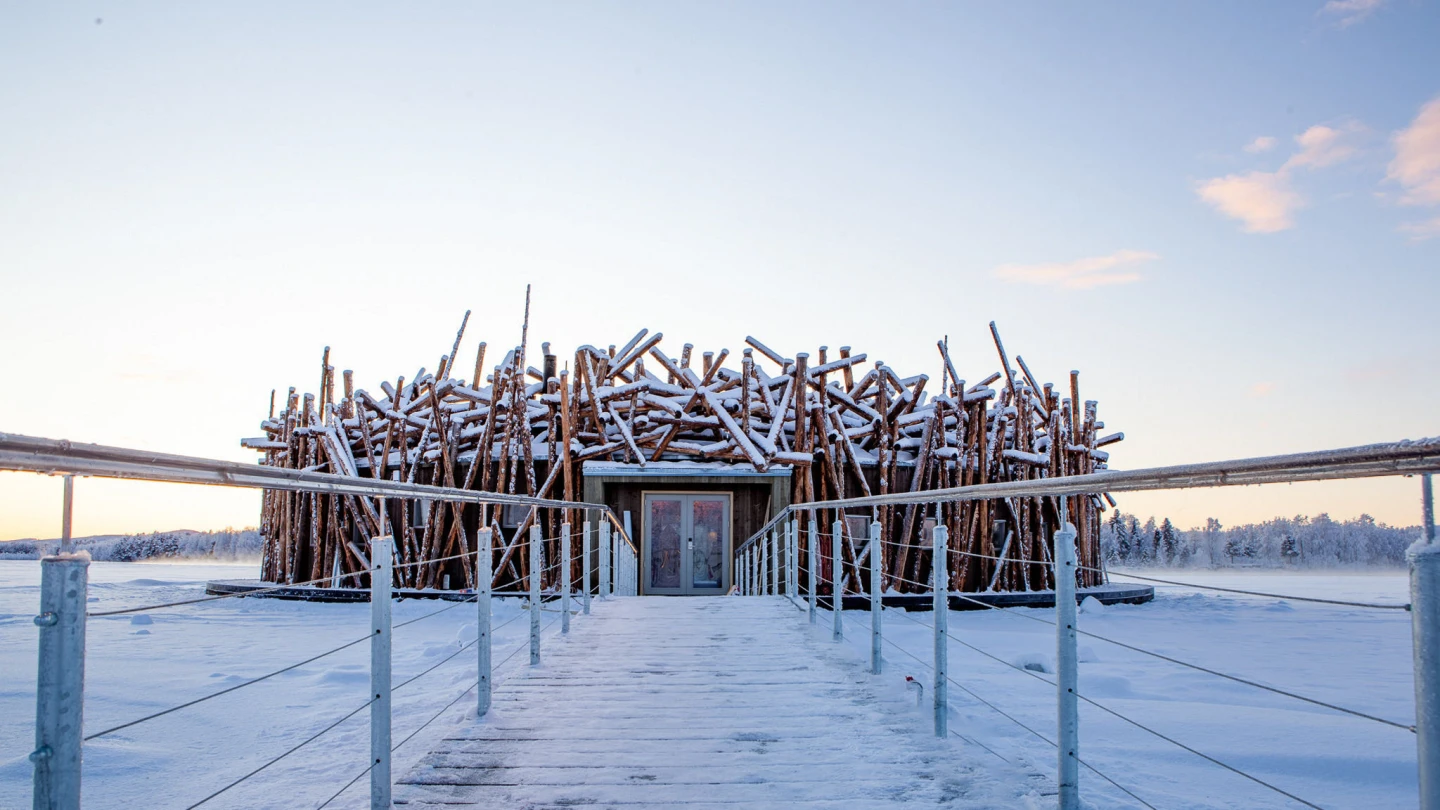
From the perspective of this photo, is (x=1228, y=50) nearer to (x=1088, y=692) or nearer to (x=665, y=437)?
(x=1088, y=692)

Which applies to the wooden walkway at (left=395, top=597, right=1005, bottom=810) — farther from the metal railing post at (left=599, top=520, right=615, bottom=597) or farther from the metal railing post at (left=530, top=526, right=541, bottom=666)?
the metal railing post at (left=599, top=520, right=615, bottom=597)

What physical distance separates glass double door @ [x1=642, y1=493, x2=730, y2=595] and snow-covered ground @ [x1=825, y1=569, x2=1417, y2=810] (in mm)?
3480

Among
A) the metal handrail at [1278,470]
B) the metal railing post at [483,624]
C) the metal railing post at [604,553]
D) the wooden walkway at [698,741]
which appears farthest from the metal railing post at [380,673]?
the metal railing post at [604,553]

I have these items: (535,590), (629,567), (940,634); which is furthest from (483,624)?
(629,567)

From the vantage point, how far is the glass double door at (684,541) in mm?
15109

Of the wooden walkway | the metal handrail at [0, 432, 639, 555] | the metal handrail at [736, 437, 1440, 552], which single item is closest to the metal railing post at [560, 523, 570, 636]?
the wooden walkway

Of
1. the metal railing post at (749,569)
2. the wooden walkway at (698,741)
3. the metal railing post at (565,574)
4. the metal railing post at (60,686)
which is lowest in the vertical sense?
the metal railing post at (749,569)

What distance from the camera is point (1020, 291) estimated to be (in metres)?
14.9

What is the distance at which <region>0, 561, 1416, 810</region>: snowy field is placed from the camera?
14.7 feet

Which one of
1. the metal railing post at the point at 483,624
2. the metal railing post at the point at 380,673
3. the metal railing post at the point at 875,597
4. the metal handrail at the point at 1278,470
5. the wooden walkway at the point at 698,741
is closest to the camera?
the metal handrail at the point at 1278,470

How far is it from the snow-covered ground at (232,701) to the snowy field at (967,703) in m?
0.02

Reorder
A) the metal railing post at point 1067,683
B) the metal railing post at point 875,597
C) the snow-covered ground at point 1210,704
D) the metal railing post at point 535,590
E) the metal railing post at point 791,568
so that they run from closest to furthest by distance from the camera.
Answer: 1. the metal railing post at point 1067,683
2. the snow-covered ground at point 1210,704
3. the metal railing post at point 875,597
4. the metal railing post at point 535,590
5. the metal railing post at point 791,568

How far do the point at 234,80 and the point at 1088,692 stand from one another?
433 inches

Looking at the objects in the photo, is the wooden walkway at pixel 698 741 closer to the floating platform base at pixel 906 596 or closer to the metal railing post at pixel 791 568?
the metal railing post at pixel 791 568
